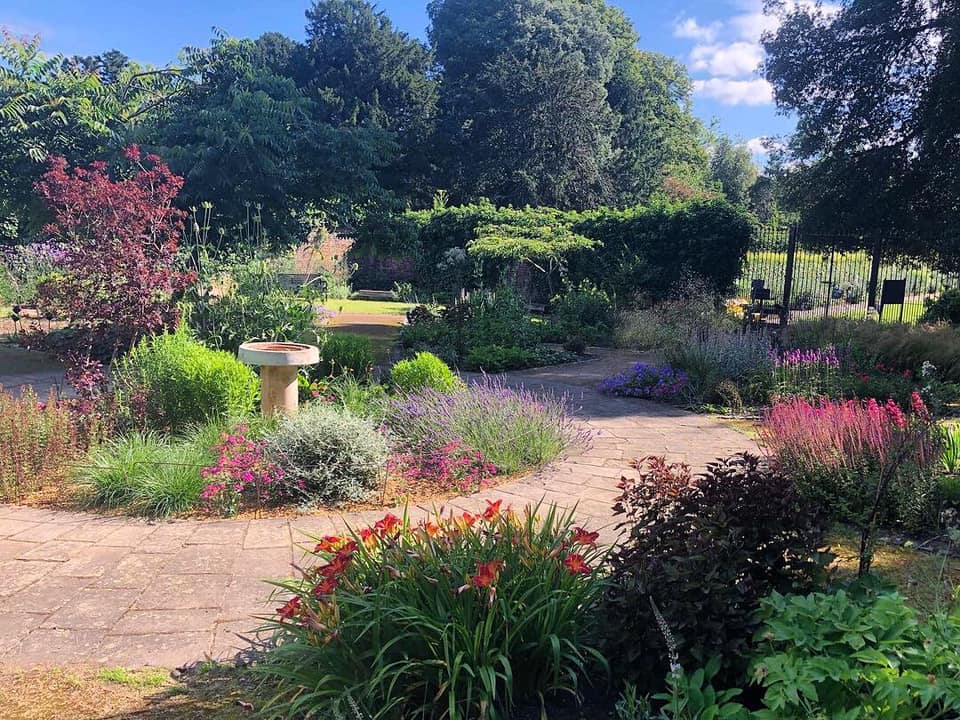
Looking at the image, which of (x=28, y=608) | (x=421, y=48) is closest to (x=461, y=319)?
(x=28, y=608)

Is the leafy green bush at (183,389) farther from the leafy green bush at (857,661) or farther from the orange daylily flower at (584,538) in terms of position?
the leafy green bush at (857,661)

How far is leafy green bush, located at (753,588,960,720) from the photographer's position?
5.20 feet

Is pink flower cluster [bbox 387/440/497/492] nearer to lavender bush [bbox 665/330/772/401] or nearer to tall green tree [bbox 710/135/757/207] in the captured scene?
lavender bush [bbox 665/330/772/401]

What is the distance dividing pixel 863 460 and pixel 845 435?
0.18 meters

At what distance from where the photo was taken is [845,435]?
4102mm

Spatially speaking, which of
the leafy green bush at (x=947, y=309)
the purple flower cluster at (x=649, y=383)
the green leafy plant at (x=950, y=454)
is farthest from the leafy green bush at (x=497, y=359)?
the leafy green bush at (x=947, y=309)

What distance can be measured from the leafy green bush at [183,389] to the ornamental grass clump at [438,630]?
3157mm

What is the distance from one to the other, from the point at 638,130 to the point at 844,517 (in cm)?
3134

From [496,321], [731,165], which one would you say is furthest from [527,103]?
[731,165]

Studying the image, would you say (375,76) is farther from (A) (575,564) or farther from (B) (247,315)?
(A) (575,564)

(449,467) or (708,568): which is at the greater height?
(708,568)

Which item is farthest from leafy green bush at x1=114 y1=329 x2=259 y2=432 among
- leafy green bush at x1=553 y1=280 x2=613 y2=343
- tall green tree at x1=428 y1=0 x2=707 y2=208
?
tall green tree at x1=428 y1=0 x2=707 y2=208

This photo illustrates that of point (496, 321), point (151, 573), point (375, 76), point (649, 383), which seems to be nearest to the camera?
point (151, 573)

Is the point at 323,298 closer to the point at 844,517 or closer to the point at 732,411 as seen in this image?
the point at 732,411
